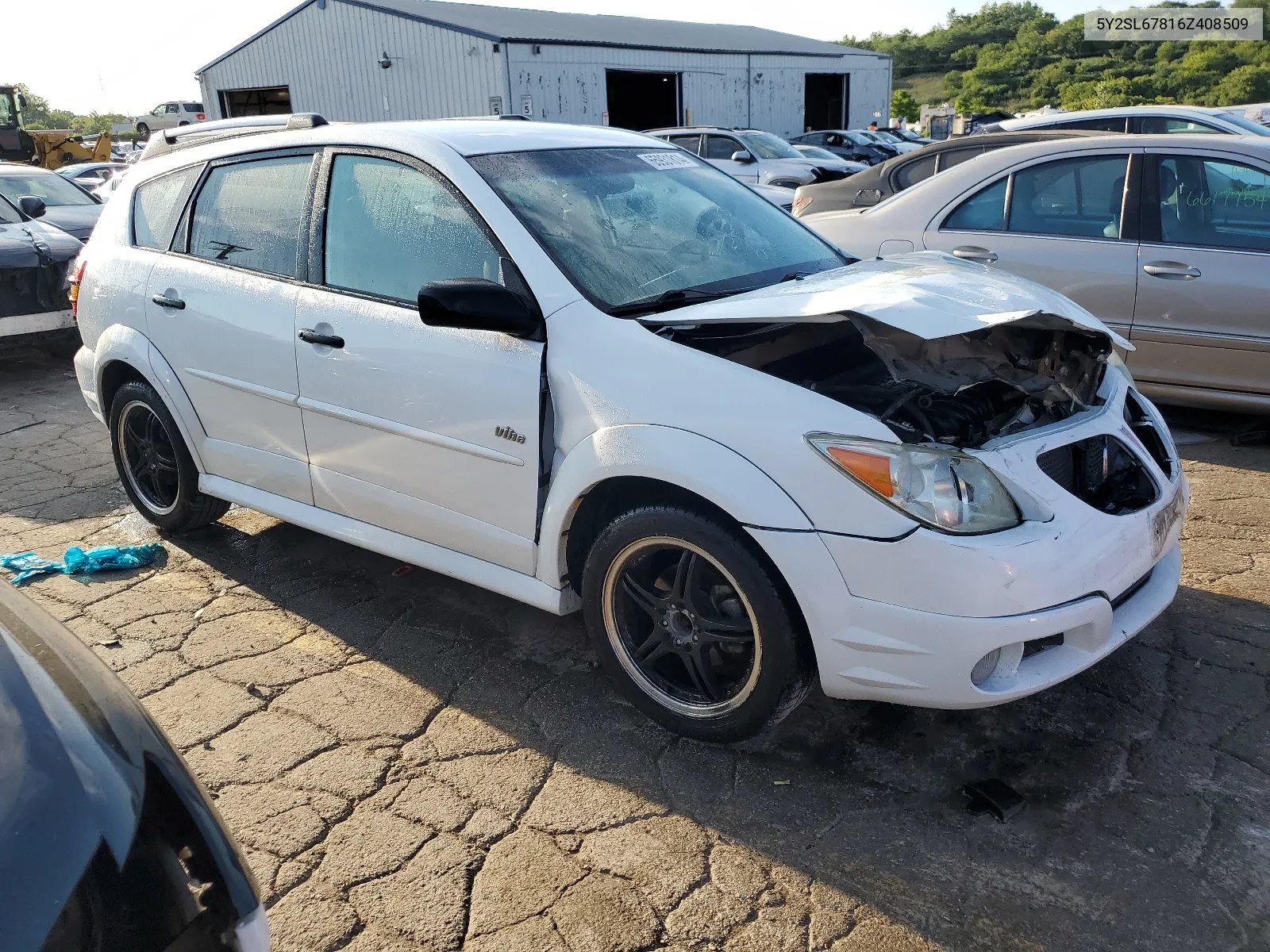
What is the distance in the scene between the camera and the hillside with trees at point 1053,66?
54.8 meters

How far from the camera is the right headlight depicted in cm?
252

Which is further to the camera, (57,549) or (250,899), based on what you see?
(57,549)

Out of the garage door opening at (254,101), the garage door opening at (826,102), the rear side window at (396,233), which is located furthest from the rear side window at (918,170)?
the garage door opening at (826,102)

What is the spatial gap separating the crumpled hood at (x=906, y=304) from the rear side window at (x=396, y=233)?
714 millimetres

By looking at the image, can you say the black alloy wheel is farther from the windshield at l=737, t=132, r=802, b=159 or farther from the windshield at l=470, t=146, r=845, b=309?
the windshield at l=737, t=132, r=802, b=159

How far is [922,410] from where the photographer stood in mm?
2879

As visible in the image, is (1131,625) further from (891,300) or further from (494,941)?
(494,941)

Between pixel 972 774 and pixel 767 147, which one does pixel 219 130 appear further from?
pixel 767 147

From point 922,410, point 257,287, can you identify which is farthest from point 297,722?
point 922,410

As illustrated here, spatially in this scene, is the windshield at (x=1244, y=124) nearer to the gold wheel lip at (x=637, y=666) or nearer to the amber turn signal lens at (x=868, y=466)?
the amber turn signal lens at (x=868, y=466)

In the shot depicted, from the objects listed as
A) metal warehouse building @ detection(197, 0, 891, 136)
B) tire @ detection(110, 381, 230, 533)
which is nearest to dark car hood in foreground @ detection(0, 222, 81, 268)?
tire @ detection(110, 381, 230, 533)

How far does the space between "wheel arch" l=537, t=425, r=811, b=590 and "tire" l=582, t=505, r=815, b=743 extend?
0.08m

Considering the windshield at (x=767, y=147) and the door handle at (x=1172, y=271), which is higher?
the windshield at (x=767, y=147)

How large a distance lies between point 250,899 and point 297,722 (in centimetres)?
168
